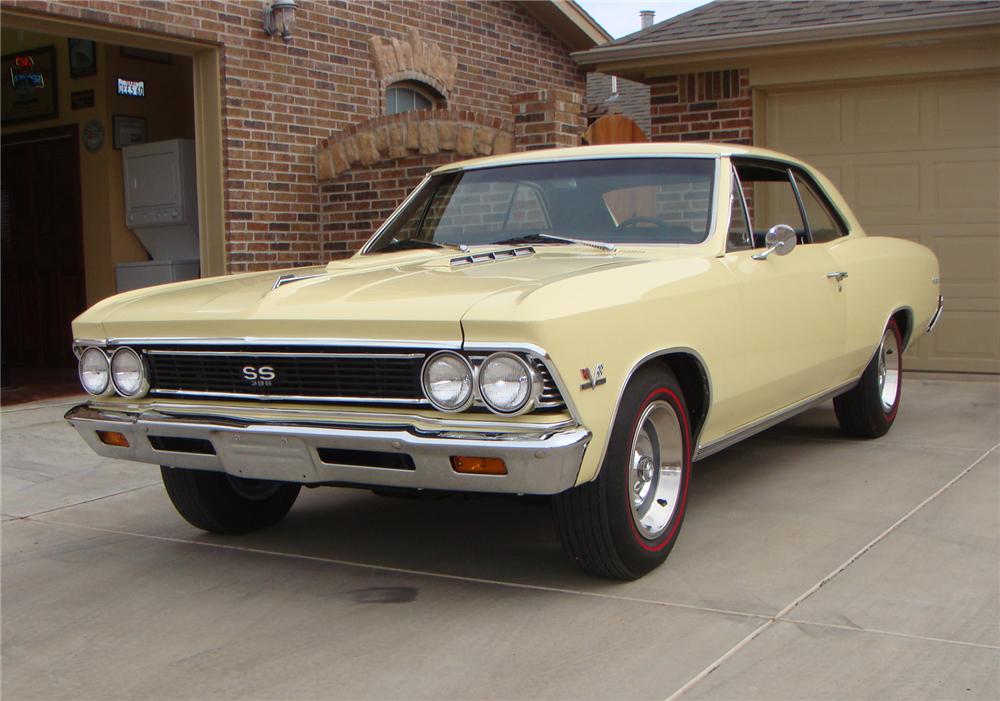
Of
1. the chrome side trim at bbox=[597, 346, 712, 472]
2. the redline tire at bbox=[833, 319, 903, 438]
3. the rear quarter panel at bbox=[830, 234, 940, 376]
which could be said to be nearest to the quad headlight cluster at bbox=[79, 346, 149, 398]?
the chrome side trim at bbox=[597, 346, 712, 472]

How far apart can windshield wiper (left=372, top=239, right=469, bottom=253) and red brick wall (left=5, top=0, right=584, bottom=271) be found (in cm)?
407

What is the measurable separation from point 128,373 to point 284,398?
75 cm

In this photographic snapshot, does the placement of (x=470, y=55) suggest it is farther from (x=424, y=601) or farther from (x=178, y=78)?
(x=424, y=601)

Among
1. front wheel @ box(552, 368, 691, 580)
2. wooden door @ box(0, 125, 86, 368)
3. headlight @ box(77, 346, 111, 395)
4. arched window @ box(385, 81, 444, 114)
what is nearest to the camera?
front wheel @ box(552, 368, 691, 580)

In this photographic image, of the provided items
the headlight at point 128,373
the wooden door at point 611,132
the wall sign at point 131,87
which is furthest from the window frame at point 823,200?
the wall sign at point 131,87

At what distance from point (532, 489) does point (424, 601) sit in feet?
2.49

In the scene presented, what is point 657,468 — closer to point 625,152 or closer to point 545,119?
point 625,152

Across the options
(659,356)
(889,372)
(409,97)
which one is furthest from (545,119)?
(659,356)

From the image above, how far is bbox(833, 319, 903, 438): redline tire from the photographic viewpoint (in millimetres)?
6578

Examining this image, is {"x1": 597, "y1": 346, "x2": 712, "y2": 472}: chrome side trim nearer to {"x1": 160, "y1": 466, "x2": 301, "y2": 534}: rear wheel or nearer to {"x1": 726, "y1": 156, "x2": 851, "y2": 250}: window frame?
{"x1": 726, "y1": 156, "x2": 851, "y2": 250}: window frame

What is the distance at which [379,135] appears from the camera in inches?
377

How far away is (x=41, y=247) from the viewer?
11.8m

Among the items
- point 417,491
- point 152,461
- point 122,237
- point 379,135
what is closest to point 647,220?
point 417,491

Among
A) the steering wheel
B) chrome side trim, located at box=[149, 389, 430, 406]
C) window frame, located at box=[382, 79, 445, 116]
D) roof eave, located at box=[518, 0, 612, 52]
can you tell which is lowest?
chrome side trim, located at box=[149, 389, 430, 406]
